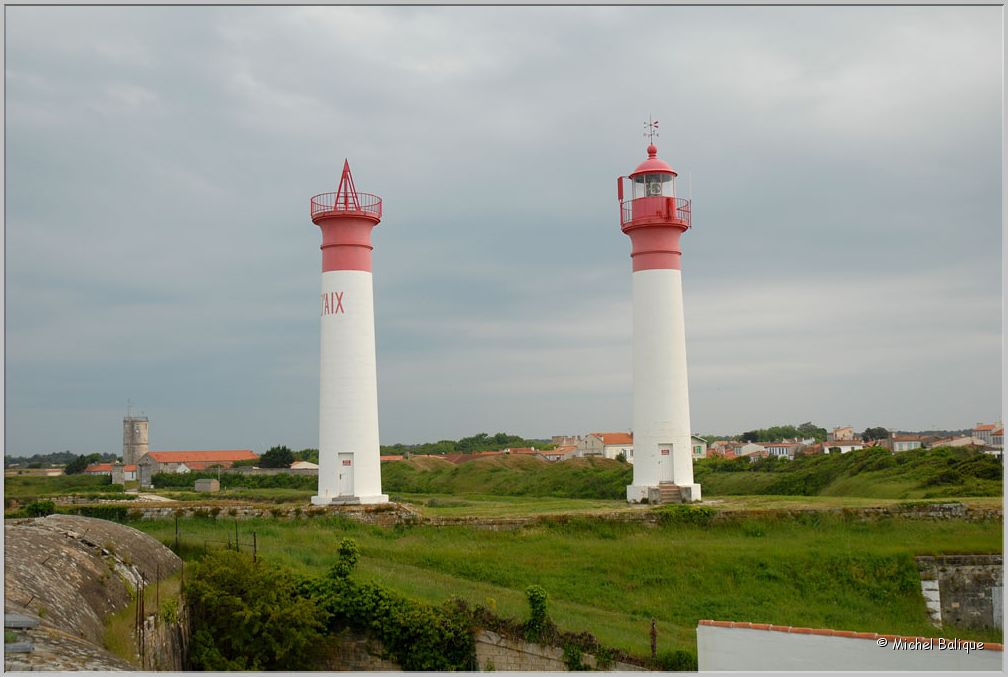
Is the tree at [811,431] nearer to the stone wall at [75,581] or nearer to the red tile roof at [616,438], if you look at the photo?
the red tile roof at [616,438]

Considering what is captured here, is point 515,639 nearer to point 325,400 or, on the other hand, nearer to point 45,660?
point 45,660

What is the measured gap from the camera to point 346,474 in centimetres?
2520

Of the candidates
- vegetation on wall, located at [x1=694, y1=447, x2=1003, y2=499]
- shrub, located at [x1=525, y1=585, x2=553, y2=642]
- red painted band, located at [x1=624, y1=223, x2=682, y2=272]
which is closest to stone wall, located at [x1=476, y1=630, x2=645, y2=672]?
shrub, located at [x1=525, y1=585, x2=553, y2=642]

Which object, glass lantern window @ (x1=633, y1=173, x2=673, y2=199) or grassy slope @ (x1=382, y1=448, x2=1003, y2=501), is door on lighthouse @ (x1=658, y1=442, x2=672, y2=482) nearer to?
grassy slope @ (x1=382, y1=448, x2=1003, y2=501)

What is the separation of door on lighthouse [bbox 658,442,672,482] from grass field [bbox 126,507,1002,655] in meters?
3.63

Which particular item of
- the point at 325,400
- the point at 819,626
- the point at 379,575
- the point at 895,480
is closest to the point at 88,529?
the point at 379,575

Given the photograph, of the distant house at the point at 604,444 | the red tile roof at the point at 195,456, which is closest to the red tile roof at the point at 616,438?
the distant house at the point at 604,444

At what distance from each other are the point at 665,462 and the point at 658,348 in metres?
3.36

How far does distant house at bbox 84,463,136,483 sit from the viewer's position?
152ft

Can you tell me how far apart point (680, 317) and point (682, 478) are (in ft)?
15.6

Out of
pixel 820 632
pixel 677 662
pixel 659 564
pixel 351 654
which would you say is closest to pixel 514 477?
pixel 659 564

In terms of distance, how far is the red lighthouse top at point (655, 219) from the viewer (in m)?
27.4

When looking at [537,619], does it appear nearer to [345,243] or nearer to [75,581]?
[75,581]

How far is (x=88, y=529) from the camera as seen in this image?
16078 mm
